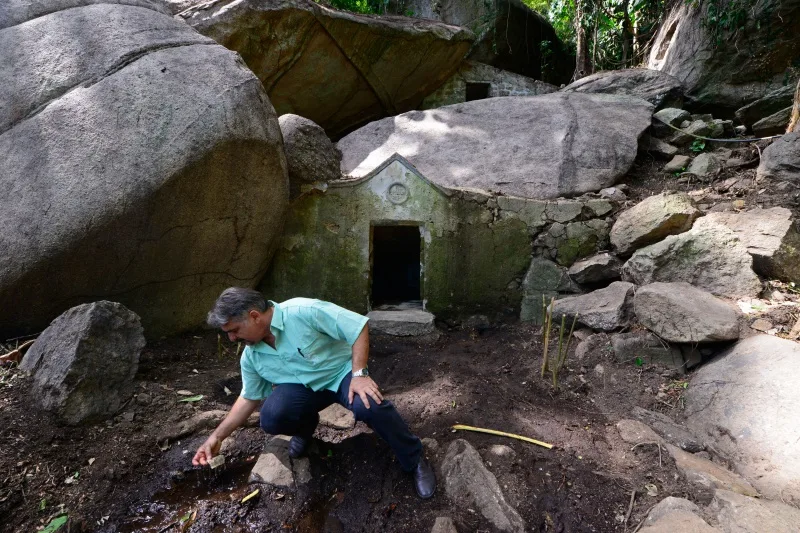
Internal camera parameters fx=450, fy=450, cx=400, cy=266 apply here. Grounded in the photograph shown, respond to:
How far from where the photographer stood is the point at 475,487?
2283mm

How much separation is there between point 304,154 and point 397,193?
1033 millimetres

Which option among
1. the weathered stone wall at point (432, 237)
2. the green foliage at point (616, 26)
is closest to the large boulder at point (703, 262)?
the weathered stone wall at point (432, 237)

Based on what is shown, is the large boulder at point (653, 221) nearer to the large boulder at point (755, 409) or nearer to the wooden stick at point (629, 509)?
the large boulder at point (755, 409)

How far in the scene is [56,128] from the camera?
10.8 feet

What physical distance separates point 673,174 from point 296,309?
511cm

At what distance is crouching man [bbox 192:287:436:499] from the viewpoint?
6.96ft

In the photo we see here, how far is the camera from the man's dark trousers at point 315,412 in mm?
2182

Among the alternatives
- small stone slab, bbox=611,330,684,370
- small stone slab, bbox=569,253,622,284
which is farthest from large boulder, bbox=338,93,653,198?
small stone slab, bbox=611,330,684,370

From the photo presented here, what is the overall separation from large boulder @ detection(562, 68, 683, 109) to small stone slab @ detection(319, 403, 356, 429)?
6305mm

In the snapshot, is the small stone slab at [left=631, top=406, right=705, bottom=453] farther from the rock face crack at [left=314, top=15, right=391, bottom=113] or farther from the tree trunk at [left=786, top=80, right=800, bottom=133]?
the rock face crack at [left=314, top=15, right=391, bottom=113]

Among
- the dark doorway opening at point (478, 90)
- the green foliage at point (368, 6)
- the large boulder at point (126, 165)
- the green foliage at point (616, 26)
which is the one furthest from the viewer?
the green foliage at point (368, 6)

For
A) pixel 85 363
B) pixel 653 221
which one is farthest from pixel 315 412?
pixel 653 221

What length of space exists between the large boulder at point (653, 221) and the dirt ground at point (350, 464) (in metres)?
1.41

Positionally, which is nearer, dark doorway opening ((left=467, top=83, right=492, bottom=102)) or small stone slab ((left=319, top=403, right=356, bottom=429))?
small stone slab ((left=319, top=403, right=356, bottom=429))
